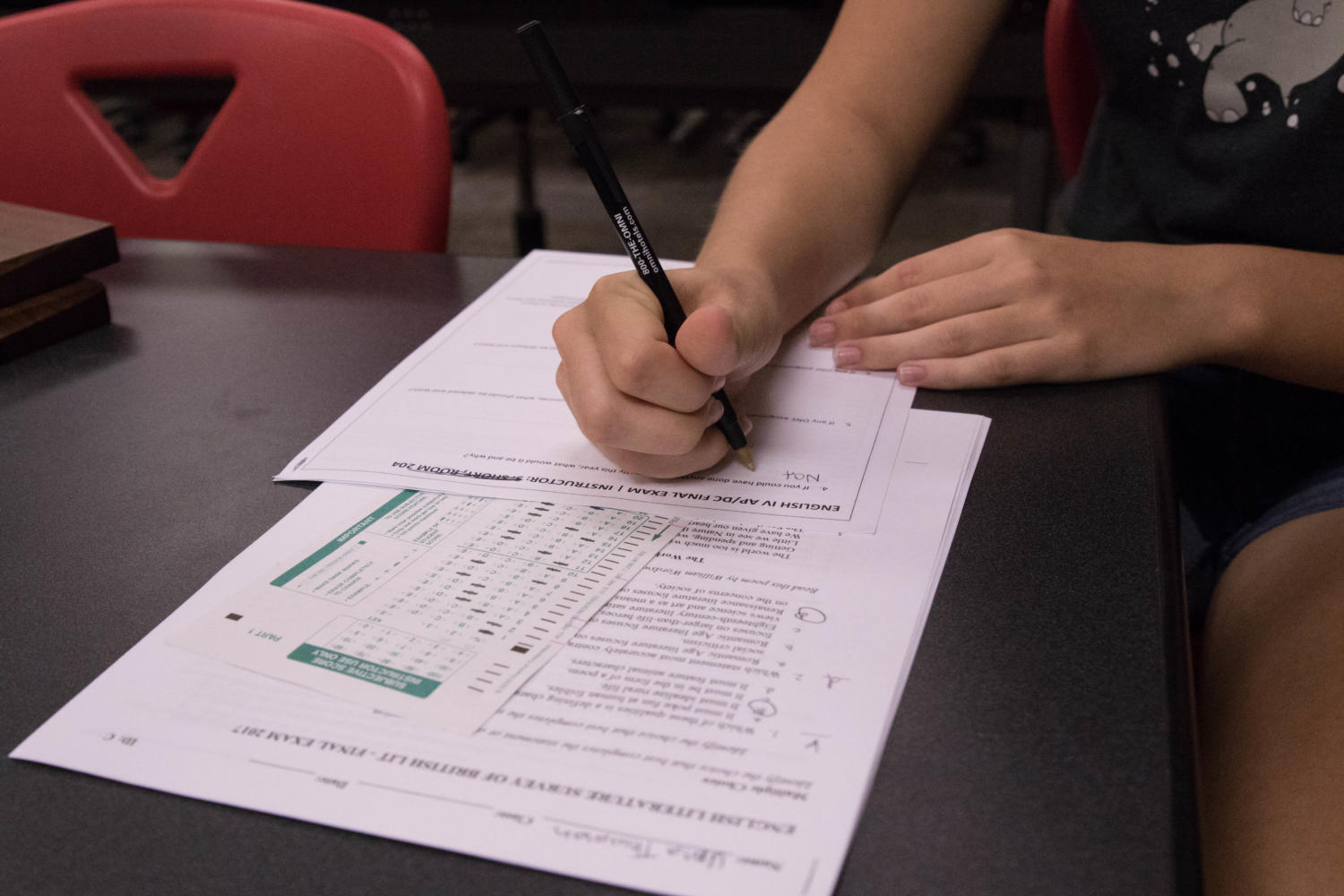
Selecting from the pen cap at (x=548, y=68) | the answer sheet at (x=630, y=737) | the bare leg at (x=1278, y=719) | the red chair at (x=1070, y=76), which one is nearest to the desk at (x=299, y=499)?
the answer sheet at (x=630, y=737)

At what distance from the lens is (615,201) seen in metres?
0.51

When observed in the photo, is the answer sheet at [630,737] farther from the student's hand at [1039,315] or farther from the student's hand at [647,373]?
the student's hand at [1039,315]

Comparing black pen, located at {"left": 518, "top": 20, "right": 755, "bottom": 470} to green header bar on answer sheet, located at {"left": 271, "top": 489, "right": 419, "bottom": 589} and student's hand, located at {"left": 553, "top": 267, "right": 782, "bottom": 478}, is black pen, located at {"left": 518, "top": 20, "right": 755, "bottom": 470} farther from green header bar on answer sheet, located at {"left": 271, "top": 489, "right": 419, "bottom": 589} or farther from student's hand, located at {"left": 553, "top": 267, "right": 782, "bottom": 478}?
green header bar on answer sheet, located at {"left": 271, "top": 489, "right": 419, "bottom": 589}

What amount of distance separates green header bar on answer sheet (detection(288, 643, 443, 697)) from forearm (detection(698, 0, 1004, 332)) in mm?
330

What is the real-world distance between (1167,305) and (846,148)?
0.27 m

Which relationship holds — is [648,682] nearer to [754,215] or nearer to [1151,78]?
[754,215]

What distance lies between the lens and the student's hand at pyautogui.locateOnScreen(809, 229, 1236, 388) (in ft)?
1.83

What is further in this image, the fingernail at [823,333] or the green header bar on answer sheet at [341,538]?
the fingernail at [823,333]

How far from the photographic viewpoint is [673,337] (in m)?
0.50

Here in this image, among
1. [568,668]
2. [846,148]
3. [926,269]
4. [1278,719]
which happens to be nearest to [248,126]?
[846,148]

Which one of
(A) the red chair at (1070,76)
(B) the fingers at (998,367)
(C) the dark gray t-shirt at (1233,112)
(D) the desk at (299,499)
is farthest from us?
(A) the red chair at (1070,76)

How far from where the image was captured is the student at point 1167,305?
47cm

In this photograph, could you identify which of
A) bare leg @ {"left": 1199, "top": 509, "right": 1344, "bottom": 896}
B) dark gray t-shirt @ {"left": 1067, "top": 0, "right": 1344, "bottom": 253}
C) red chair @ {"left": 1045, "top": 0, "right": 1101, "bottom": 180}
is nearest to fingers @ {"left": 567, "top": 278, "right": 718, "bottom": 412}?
bare leg @ {"left": 1199, "top": 509, "right": 1344, "bottom": 896}

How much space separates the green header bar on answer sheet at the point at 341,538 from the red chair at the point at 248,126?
0.52 m
